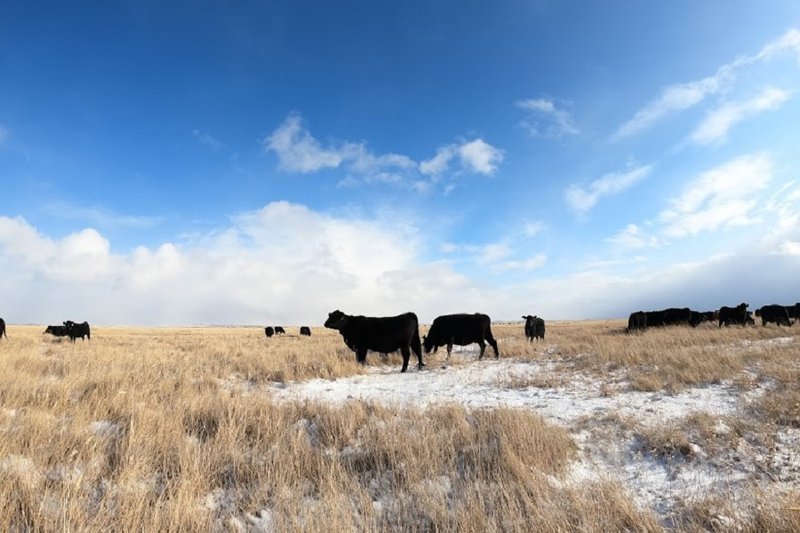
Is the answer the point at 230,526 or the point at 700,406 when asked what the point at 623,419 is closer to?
the point at 700,406

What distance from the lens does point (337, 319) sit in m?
14.6

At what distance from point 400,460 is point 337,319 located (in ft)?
32.8

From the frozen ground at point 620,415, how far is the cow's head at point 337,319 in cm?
267

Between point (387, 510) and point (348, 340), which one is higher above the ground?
point (348, 340)

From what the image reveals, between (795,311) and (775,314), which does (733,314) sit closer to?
(775,314)

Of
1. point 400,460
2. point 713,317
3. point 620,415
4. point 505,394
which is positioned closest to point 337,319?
point 505,394

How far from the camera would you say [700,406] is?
7141 millimetres

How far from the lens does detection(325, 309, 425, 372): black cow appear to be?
14.0 metres

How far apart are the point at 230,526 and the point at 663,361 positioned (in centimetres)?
1107

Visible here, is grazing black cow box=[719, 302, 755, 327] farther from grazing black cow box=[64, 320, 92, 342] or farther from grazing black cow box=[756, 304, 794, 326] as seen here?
grazing black cow box=[64, 320, 92, 342]

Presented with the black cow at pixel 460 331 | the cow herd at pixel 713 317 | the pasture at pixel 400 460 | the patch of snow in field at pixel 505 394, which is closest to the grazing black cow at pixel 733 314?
the cow herd at pixel 713 317

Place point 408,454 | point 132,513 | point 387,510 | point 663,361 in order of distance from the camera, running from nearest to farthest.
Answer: point 132,513
point 387,510
point 408,454
point 663,361

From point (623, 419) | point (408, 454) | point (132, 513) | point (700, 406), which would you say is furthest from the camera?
point (700, 406)

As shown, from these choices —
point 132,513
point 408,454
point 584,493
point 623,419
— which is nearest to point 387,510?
point 408,454
